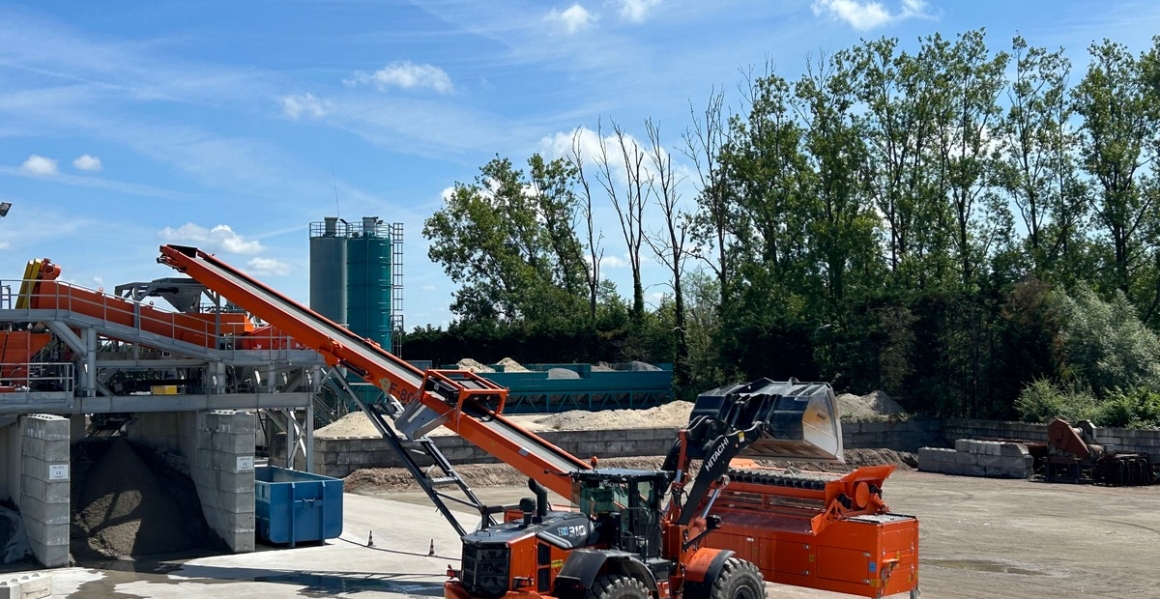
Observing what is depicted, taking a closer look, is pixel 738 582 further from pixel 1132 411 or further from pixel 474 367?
pixel 474 367

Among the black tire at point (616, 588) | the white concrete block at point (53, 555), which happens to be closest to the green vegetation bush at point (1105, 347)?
the black tire at point (616, 588)

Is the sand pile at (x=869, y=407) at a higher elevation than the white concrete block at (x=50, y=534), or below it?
higher

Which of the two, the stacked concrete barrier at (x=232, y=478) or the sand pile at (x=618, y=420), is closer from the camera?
the stacked concrete barrier at (x=232, y=478)

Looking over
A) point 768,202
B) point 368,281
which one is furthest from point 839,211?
point 368,281

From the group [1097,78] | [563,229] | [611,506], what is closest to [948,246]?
[1097,78]

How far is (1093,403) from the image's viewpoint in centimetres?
3900

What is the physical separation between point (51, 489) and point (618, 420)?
73.6 feet

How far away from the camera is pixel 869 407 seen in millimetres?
42500

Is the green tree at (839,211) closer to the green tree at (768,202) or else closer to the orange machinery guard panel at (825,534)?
the green tree at (768,202)

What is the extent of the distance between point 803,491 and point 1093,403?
2840 cm

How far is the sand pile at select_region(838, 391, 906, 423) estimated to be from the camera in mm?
41156

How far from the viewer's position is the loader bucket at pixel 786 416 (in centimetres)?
1447

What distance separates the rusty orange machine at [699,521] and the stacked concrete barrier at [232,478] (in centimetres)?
461

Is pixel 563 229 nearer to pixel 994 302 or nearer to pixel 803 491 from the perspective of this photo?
pixel 994 302
